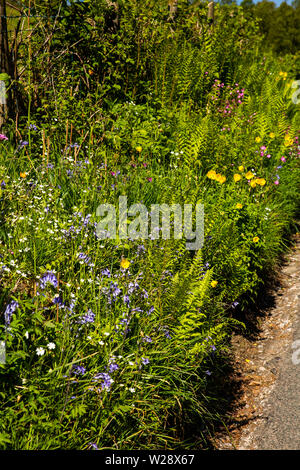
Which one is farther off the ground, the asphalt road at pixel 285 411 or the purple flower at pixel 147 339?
the purple flower at pixel 147 339

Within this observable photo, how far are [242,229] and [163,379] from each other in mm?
1718

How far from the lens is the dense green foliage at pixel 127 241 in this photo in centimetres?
225

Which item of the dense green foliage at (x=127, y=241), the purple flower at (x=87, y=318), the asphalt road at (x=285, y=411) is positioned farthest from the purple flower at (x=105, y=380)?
the asphalt road at (x=285, y=411)

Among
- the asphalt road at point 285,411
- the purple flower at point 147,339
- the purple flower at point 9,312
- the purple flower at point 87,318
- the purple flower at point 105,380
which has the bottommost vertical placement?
the asphalt road at point 285,411

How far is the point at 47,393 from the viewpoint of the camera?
2.19 m

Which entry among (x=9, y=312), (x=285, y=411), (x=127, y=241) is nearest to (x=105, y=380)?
(x=9, y=312)

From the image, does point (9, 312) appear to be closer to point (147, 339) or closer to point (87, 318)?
point (87, 318)

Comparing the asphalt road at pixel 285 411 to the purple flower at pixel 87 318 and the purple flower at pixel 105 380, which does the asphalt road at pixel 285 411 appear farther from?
the purple flower at pixel 87 318

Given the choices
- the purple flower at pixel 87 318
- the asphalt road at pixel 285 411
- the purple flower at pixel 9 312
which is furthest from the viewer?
the asphalt road at pixel 285 411

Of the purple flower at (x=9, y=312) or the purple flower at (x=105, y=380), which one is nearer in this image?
the purple flower at (x=9, y=312)

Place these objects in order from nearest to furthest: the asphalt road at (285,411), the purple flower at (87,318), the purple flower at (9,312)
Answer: the purple flower at (9,312), the purple flower at (87,318), the asphalt road at (285,411)

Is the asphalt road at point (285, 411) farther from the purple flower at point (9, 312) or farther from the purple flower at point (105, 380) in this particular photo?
the purple flower at point (9, 312)

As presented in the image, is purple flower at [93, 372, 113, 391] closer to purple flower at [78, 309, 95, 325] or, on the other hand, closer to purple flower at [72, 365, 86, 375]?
purple flower at [72, 365, 86, 375]

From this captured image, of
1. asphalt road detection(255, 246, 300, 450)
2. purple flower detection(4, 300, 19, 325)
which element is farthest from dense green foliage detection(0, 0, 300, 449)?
asphalt road detection(255, 246, 300, 450)
